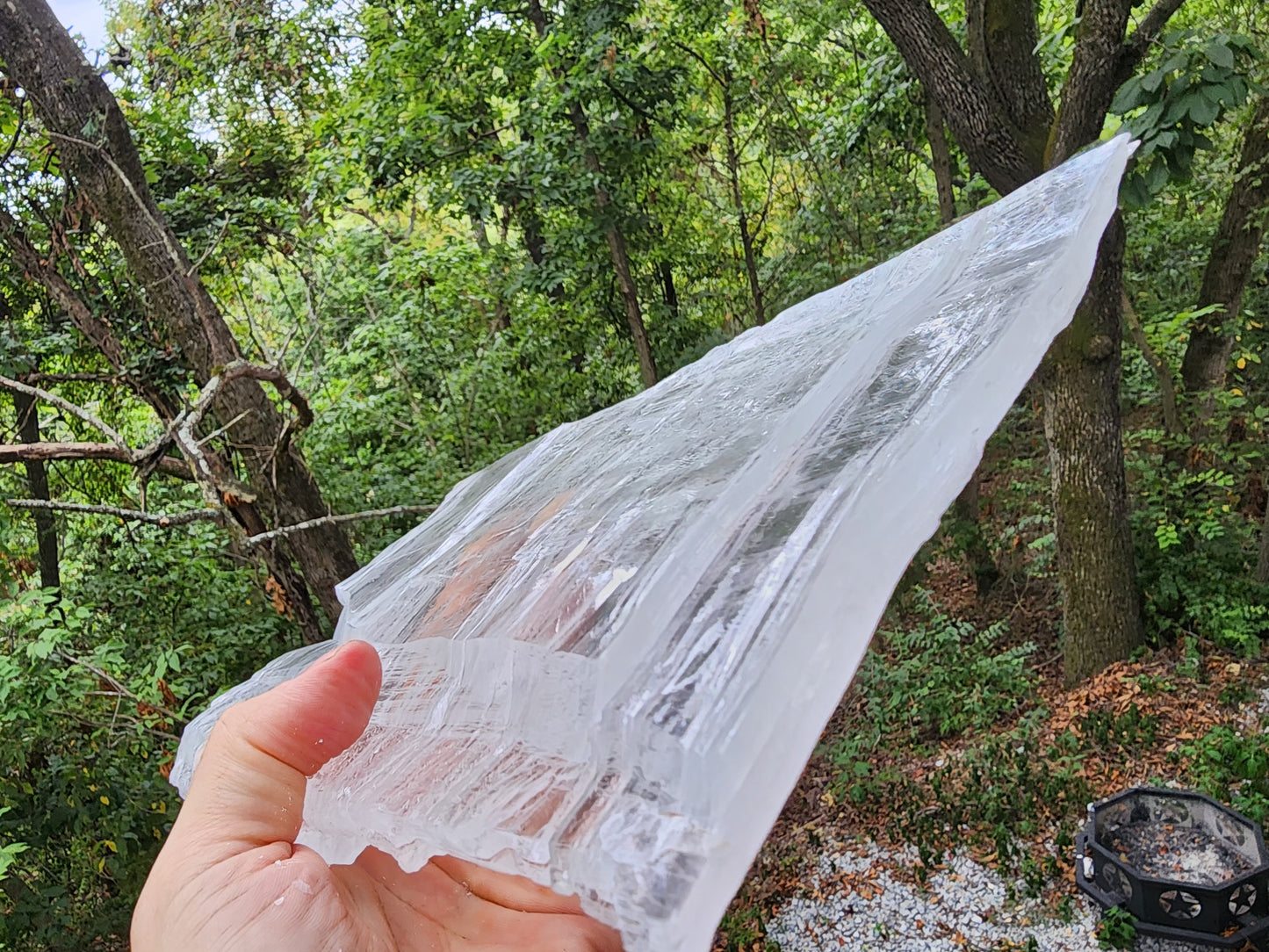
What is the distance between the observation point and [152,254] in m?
2.76

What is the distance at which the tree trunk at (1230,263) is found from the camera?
356cm

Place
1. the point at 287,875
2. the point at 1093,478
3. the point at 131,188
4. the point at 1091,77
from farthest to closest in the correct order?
1. the point at 1093,478
2. the point at 131,188
3. the point at 1091,77
4. the point at 287,875

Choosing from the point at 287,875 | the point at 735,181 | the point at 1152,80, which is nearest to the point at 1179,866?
the point at 1152,80

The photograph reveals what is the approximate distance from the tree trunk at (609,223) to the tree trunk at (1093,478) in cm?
267

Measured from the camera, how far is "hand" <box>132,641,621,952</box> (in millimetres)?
738

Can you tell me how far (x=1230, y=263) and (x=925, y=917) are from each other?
11.6 ft

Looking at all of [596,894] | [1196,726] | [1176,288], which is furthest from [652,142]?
[596,894]

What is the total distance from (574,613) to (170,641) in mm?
3445

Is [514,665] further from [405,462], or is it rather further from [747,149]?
[747,149]

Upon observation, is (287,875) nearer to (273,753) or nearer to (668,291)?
(273,753)

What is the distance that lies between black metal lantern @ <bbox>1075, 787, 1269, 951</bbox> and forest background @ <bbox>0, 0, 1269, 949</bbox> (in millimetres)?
209

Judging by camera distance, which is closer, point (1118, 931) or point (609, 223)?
point (1118, 931)

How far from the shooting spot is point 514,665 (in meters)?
0.65

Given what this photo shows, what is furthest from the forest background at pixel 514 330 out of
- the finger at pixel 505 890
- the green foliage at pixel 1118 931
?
the finger at pixel 505 890
